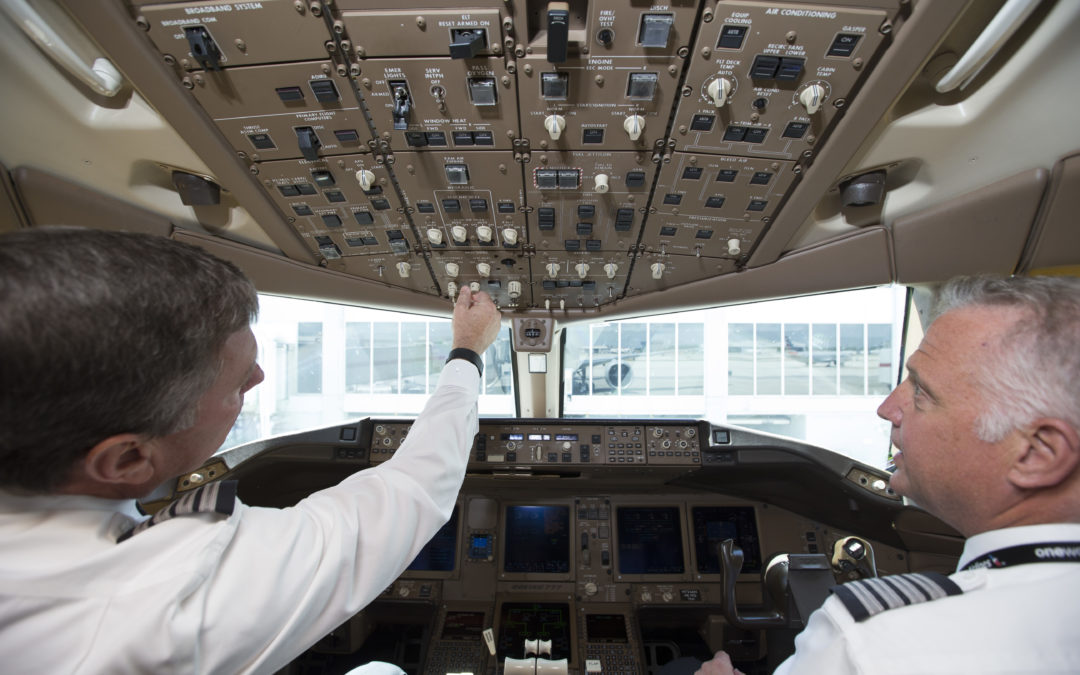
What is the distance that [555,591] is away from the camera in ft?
10.2

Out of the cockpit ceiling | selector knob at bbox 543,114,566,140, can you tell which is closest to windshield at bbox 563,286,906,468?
the cockpit ceiling

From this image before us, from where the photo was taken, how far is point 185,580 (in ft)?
2.41

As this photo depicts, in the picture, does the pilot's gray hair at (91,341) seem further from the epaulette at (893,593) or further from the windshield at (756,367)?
the windshield at (756,367)

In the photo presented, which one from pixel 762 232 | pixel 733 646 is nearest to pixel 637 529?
pixel 733 646

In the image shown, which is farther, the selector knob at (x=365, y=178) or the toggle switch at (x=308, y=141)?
the selector knob at (x=365, y=178)

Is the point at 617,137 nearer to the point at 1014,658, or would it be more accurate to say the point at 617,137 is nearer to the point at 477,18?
the point at 477,18

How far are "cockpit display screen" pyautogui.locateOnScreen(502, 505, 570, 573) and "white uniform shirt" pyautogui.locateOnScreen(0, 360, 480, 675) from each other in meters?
2.40

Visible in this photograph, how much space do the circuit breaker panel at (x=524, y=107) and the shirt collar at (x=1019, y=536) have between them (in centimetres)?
113

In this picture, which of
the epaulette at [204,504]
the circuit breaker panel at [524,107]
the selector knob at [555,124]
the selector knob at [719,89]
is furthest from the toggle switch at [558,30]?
the epaulette at [204,504]

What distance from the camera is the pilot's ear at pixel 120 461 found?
2.41 feet

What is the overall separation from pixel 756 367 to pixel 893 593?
5007 mm

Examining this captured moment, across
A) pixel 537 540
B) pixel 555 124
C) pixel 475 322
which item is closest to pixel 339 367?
pixel 537 540

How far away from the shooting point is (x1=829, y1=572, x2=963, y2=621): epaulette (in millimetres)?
755

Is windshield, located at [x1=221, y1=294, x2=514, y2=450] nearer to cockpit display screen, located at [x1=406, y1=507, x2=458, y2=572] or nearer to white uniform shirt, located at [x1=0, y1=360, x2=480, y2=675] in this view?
cockpit display screen, located at [x1=406, y1=507, x2=458, y2=572]
